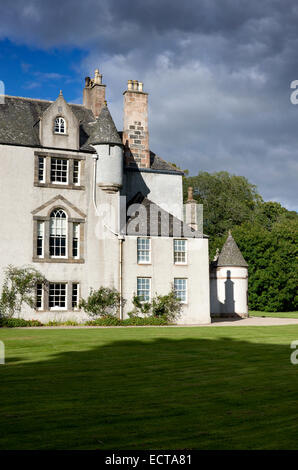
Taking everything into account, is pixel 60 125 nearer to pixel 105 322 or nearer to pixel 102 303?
pixel 102 303

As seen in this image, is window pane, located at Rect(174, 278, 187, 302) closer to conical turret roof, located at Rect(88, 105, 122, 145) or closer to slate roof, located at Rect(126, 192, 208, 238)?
slate roof, located at Rect(126, 192, 208, 238)

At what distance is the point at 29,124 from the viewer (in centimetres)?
3497

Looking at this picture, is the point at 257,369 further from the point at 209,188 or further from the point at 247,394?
the point at 209,188

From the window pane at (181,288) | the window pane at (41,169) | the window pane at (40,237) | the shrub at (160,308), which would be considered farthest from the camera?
the window pane at (181,288)

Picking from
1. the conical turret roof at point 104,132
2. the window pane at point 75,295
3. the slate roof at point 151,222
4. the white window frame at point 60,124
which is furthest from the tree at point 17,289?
the conical turret roof at point 104,132

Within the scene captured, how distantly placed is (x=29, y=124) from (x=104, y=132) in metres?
4.76

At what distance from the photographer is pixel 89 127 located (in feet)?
125

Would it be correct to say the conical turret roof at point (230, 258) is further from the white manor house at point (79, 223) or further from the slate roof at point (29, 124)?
the slate roof at point (29, 124)

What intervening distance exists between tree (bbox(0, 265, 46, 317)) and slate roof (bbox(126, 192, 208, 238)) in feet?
22.2

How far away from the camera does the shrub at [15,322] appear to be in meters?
31.3

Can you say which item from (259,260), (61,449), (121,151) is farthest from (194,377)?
Result: (259,260)

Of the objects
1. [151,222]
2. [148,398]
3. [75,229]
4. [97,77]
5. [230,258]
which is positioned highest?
[97,77]

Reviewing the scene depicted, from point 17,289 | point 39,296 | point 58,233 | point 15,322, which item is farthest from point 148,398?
point 58,233

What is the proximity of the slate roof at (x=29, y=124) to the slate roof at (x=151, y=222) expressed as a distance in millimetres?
4764
